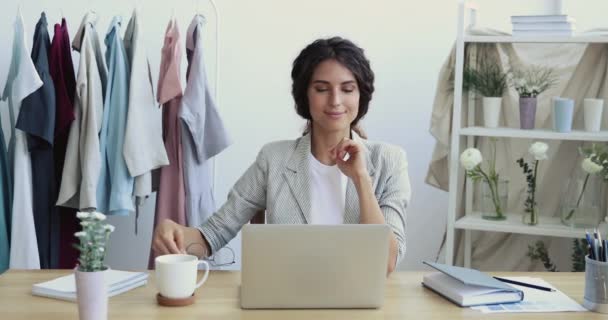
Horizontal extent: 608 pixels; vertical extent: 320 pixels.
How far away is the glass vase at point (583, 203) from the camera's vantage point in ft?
11.0

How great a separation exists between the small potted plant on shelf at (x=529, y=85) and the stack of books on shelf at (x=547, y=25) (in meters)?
0.25

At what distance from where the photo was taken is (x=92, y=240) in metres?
1.54

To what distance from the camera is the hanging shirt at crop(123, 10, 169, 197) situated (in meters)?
3.13

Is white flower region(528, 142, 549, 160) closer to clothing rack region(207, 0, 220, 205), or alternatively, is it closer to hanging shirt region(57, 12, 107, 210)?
clothing rack region(207, 0, 220, 205)

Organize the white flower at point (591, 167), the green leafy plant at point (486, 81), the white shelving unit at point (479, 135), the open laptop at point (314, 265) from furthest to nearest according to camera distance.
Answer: the green leafy plant at point (486, 81)
the white shelving unit at point (479, 135)
the white flower at point (591, 167)
the open laptop at point (314, 265)

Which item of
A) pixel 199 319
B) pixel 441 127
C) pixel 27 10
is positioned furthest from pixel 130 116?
pixel 199 319

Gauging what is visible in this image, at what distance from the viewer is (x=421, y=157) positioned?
12.8 feet

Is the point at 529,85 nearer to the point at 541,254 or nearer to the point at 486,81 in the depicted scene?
the point at 486,81

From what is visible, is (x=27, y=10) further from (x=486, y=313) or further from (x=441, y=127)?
(x=486, y=313)

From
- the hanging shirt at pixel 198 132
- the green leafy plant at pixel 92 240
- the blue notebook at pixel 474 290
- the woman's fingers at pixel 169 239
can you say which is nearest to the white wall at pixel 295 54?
the hanging shirt at pixel 198 132

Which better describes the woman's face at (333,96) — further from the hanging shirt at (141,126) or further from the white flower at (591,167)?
the white flower at (591,167)

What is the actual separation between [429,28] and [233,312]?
2458 millimetres

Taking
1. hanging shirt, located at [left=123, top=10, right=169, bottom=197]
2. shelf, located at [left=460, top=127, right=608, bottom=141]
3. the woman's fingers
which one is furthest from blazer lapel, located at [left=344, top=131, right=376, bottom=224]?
shelf, located at [left=460, top=127, right=608, bottom=141]

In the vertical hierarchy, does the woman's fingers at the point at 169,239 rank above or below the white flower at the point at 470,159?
below
